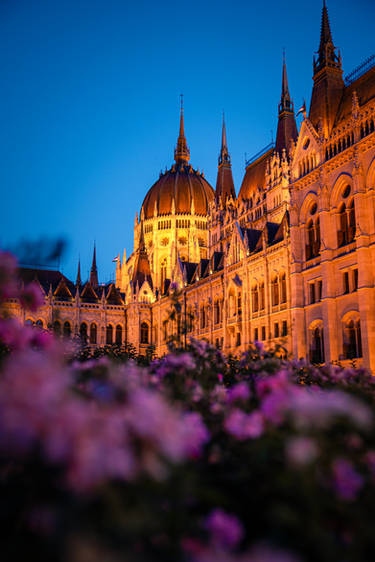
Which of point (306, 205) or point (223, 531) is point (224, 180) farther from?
point (223, 531)

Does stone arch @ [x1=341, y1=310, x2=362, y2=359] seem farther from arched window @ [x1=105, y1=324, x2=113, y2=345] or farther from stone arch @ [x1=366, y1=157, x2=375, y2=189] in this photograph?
arched window @ [x1=105, y1=324, x2=113, y2=345]

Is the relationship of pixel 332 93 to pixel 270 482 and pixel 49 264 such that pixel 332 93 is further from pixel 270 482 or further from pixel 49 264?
pixel 49 264

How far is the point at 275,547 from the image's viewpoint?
4.22 meters

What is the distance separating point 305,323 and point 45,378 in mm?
34692

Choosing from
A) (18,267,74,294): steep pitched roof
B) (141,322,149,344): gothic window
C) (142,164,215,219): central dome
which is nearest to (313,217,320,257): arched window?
(141,322,149,344): gothic window

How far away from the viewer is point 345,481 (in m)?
4.77

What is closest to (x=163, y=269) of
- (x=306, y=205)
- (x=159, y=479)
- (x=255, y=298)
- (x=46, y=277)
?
(x=46, y=277)

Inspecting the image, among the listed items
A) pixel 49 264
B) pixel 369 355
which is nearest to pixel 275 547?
pixel 369 355

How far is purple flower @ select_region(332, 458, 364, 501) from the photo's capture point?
4730mm

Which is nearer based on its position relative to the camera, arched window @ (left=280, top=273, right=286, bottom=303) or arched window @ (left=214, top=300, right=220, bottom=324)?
arched window @ (left=280, top=273, right=286, bottom=303)

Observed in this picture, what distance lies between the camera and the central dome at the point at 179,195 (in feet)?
330

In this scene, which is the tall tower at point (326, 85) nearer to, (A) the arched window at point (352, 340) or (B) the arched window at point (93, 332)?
(A) the arched window at point (352, 340)

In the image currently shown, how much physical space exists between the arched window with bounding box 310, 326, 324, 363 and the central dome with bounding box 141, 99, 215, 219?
6698 centimetres

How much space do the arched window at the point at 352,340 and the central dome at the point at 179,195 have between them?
70.1 metres
